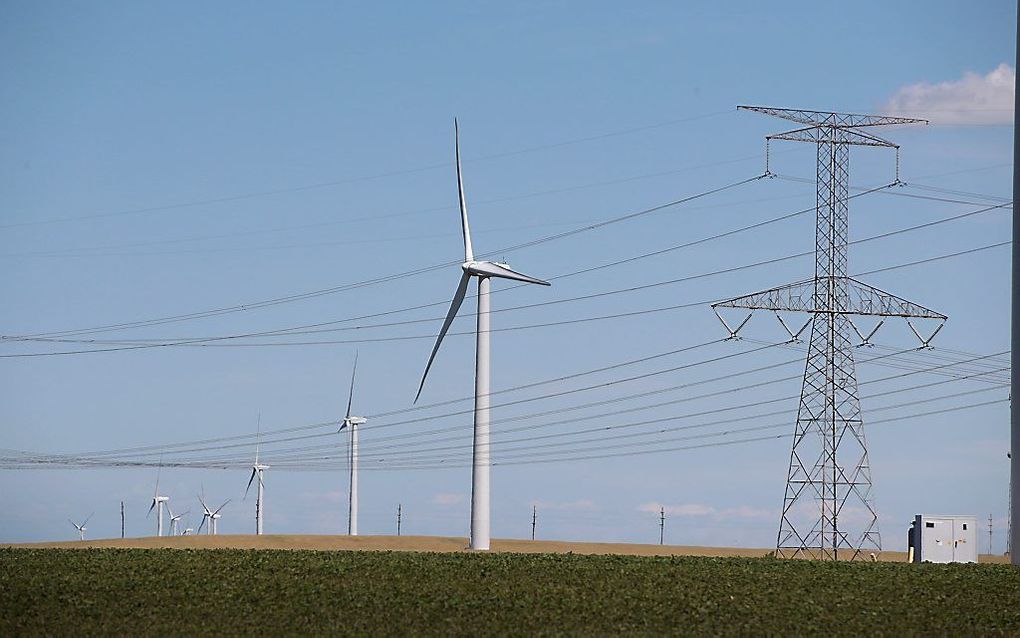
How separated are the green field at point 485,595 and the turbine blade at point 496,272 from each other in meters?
25.4

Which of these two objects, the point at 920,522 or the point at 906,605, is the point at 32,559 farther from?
the point at 920,522

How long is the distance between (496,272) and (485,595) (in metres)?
35.6

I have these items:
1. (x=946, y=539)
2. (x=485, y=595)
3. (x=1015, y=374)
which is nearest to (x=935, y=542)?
(x=946, y=539)

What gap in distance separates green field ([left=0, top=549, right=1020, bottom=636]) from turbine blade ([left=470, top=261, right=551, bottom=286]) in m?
25.4

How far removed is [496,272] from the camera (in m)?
79.9

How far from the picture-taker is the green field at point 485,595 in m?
41.2

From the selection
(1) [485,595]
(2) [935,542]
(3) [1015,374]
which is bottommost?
(1) [485,595]

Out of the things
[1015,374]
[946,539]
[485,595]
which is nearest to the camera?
[485,595]

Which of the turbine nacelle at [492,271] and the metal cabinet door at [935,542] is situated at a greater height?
the turbine nacelle at [492,271]

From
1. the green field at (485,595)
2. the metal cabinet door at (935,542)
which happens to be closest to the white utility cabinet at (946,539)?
the metal cabinet door at (935,542)

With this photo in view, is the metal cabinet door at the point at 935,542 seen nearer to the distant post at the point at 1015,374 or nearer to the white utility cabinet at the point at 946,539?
the white utility cabinet at the point at 946,539

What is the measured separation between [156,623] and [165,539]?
5155 centimetres

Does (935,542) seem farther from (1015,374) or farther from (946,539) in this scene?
(1015,374)

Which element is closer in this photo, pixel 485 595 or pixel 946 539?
pixel 485 595
